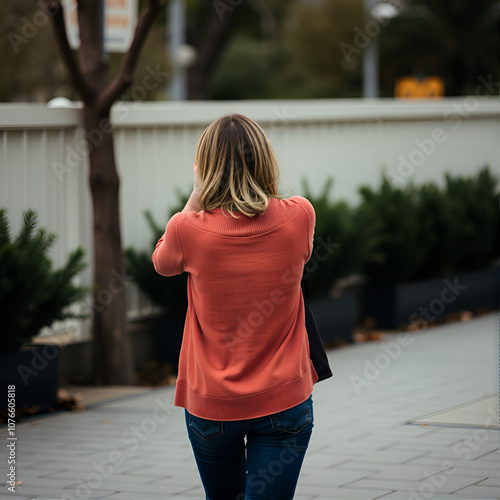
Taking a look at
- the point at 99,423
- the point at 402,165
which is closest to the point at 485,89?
the point at 402,165

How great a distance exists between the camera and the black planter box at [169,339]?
327 inches

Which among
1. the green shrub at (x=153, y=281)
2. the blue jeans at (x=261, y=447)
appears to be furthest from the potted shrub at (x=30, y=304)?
the blue jeans at (x=261, y=447)

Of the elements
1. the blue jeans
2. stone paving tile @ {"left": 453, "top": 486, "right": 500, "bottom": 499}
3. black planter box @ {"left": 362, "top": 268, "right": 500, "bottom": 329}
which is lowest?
black planter box @ {"left": 362, "top": 268, "right": 500, "bottom": 329}

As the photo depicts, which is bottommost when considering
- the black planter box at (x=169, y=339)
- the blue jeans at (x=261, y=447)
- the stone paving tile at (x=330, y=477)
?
the black planter box at (x=169, y=339)

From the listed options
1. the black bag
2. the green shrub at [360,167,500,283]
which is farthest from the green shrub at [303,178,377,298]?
the black bag

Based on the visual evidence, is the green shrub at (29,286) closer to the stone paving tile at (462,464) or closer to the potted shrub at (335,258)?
the stone paving tile at (462,464)

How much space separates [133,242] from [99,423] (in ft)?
7.38

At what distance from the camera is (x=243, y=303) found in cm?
332

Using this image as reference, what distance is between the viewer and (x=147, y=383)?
793 centimetres

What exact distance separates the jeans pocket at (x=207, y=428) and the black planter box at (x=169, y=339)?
16.0 ft

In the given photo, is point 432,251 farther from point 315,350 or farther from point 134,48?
point 315,350

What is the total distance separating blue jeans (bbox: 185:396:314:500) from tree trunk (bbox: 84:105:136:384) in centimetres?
419

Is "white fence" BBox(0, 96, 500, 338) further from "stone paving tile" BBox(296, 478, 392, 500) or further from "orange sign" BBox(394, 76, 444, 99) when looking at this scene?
"orange sign" BBox(394, 76, 444, 99)

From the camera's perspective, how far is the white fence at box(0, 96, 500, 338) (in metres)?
7.50
